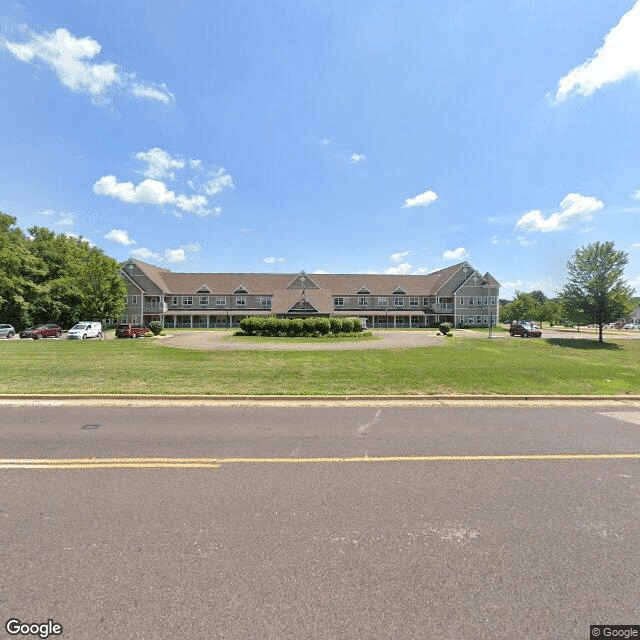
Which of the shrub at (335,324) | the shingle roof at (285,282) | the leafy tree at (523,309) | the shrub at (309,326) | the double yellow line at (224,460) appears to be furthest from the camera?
the leafy tree at (523,309)

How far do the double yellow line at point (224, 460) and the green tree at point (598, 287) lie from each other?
29.2 meters

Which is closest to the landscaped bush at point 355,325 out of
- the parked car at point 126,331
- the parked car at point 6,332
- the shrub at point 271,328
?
the shrub at point 271,328

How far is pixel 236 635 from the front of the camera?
89.3 inches

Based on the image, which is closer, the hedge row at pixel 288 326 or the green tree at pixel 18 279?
the hedge row at pixel 288 326

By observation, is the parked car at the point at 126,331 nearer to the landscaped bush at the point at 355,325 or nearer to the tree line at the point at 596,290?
the landscaped bush at the point at 355,325

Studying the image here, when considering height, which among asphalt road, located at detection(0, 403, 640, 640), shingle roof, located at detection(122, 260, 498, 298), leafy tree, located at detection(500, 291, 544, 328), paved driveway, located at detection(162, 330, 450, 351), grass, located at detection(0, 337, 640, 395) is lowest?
asphalt road, located at detection(0, 403, 640, 640)

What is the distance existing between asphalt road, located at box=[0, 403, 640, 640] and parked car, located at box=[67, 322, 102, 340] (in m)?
28.9

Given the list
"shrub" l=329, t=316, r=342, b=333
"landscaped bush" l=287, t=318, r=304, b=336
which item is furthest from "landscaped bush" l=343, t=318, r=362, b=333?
"landscaped bush" l=287, t=318, r=304, b=336

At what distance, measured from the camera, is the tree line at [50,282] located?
38.2 metres

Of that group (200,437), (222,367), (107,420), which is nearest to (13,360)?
(222,367)

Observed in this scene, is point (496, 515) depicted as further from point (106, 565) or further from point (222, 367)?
point (222, 367)

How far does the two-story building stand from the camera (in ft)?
185

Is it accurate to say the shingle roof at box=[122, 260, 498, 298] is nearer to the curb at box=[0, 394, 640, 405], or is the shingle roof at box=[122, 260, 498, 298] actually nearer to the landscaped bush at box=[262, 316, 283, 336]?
the landscaped bush at box=[262, 316, 283, 336]

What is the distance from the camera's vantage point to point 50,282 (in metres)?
42.7
